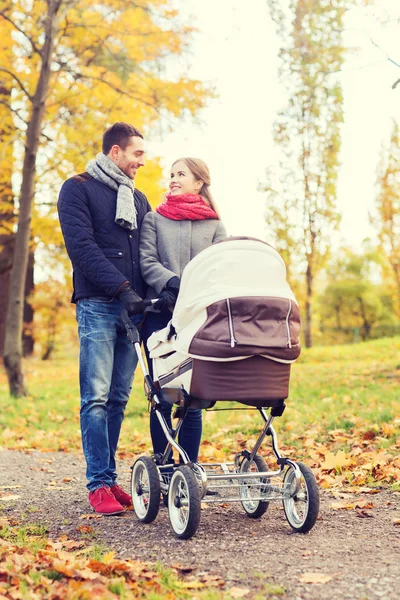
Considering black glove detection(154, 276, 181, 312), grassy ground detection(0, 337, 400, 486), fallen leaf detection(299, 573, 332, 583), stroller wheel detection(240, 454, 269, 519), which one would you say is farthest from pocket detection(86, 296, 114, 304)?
grassy ground detection(0, 337, 400, 486)

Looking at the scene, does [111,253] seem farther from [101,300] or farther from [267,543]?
[267,543]

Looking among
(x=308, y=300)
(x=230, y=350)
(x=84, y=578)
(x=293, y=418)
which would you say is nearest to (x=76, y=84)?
(x=293, y=418)

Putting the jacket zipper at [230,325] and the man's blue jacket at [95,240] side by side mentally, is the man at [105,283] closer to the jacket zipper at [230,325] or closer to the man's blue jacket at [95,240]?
the man's blue jacket at [95,240]

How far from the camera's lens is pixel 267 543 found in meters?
3.45

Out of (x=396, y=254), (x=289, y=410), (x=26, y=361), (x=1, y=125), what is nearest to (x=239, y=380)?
(x=289, y=410)

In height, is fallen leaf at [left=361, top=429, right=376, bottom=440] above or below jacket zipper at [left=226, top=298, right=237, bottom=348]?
below

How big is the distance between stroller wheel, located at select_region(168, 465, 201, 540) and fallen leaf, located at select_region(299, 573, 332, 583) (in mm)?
643

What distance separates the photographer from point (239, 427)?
23.9ft

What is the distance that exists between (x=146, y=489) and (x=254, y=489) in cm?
66

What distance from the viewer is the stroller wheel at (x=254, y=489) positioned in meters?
3.93

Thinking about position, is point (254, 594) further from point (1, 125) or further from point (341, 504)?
point (1, 125)

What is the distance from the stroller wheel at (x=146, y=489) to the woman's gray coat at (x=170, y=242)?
0.99m

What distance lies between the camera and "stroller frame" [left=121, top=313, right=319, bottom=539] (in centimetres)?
349

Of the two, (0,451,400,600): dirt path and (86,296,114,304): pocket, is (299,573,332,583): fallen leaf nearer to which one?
(0,451,400,600): dirt path
